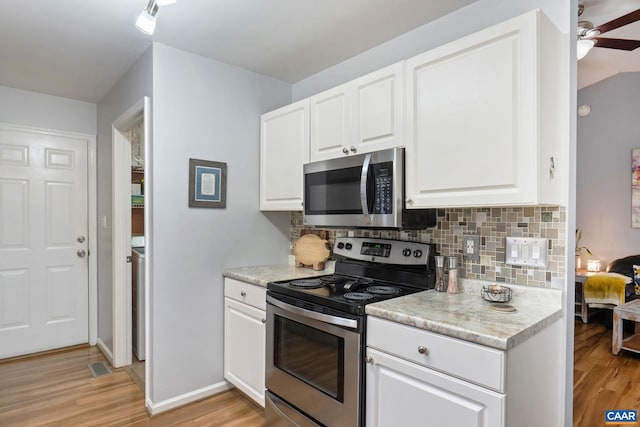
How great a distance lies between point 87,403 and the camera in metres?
2.42

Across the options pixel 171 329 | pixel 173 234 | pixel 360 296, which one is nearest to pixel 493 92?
pixel 360 296

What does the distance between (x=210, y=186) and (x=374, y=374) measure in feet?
5.28

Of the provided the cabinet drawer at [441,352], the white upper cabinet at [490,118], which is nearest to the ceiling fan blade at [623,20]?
the white upper cabinet at [490,118]

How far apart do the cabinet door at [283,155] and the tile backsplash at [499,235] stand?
835 mm

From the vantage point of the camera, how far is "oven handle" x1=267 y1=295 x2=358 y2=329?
5.25 feet

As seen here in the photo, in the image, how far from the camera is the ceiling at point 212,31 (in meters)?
1.89

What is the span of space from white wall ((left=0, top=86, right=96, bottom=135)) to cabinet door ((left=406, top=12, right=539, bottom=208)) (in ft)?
10.5

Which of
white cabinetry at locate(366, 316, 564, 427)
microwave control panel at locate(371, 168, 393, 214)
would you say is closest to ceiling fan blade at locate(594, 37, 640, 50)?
microwave control panel at locate(371, 168, 393, 214)

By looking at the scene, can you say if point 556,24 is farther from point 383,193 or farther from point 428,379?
point 428,379

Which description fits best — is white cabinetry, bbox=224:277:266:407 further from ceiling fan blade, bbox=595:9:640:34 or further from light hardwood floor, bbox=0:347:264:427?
ceiling fan blade, bbox=595:9:640:34

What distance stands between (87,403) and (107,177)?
69.8 inches

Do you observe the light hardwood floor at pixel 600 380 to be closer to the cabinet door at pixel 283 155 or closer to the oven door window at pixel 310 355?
the oven door window at pixel 310 355

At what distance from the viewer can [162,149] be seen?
229 cm

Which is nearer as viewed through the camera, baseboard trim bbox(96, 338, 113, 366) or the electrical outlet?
the electrical outlet
